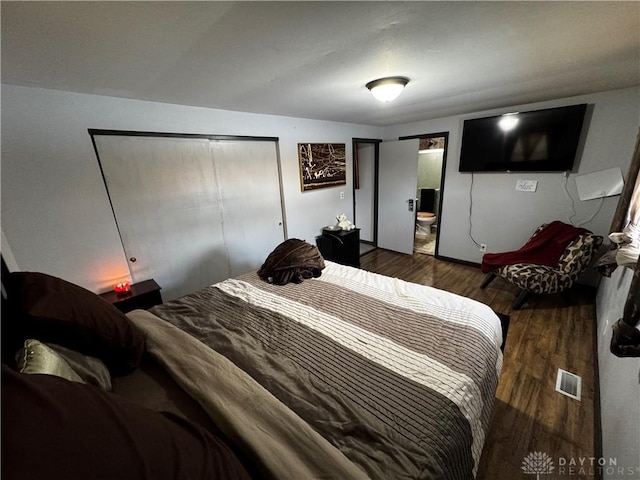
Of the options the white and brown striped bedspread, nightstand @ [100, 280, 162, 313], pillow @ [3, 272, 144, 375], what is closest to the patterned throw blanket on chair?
the white and brown striped bedspread

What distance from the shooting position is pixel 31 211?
1.68 metres

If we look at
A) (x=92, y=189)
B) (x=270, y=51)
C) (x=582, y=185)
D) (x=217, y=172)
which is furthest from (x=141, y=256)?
(x=582, y=185)

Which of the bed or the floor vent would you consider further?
the floor vent

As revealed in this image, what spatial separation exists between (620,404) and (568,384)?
2.13ft

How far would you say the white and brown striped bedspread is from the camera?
33.9 inches

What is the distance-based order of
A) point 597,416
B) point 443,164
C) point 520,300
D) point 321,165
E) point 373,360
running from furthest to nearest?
point 443,164 → point 321,165 → point 520,300 → point 597,416 → point 373,360

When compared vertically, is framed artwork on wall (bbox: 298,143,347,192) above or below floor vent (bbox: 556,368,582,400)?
Answer: above

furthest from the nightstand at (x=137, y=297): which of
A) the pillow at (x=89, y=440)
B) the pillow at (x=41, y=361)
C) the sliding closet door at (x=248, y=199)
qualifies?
the pillow at (x=89, y=440)

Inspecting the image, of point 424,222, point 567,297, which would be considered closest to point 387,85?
point 567,297

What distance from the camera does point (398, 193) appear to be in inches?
166

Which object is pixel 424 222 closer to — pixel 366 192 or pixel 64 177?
pixel 366 192

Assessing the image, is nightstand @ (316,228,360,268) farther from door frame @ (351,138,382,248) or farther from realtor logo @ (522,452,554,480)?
realtor logo @ (522,452,554,480)

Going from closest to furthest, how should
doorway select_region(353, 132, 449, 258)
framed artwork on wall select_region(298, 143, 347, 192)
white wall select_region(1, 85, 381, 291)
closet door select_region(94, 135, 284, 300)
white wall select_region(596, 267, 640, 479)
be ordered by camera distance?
1. white wall select_region(596, 267, 640, 479)
2. white wall select_region(1, 85, 381, 291)
3. closet door select_region(94, 135, 284, 300)
4. framed artwork on wall select_region(298, 143, 347, 192)
5. doorway select_region(353, 132, 449, 258)

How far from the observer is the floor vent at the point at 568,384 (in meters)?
1.68
